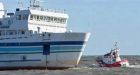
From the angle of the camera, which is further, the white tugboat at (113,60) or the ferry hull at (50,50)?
the white tugboat at (113,60)

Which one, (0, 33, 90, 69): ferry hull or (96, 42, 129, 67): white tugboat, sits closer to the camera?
(0, 33, 90, 69): ferry hull

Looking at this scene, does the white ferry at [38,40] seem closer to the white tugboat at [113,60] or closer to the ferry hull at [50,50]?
the ferry hull at [50,50]

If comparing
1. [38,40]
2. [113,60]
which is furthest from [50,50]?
[113,60]

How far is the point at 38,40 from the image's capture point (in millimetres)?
78062

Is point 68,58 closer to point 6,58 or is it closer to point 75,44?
point 75,44

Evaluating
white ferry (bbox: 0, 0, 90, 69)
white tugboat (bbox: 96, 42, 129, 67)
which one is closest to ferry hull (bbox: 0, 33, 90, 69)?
white ferry (bbox: 0, 0, 90, 69)

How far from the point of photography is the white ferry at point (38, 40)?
7762 cm

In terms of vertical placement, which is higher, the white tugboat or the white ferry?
the white ferry

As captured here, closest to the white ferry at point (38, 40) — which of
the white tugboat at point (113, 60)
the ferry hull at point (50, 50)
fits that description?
the ferry hull at point (50, 50)

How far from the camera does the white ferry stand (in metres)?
77.6

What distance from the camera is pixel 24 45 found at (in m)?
78.8

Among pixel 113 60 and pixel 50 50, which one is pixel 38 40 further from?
pixel 113 60

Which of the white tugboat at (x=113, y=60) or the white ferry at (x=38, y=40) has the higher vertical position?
the white ferry at (x=38, y=40)

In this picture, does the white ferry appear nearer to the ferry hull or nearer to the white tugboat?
the ferry hull
